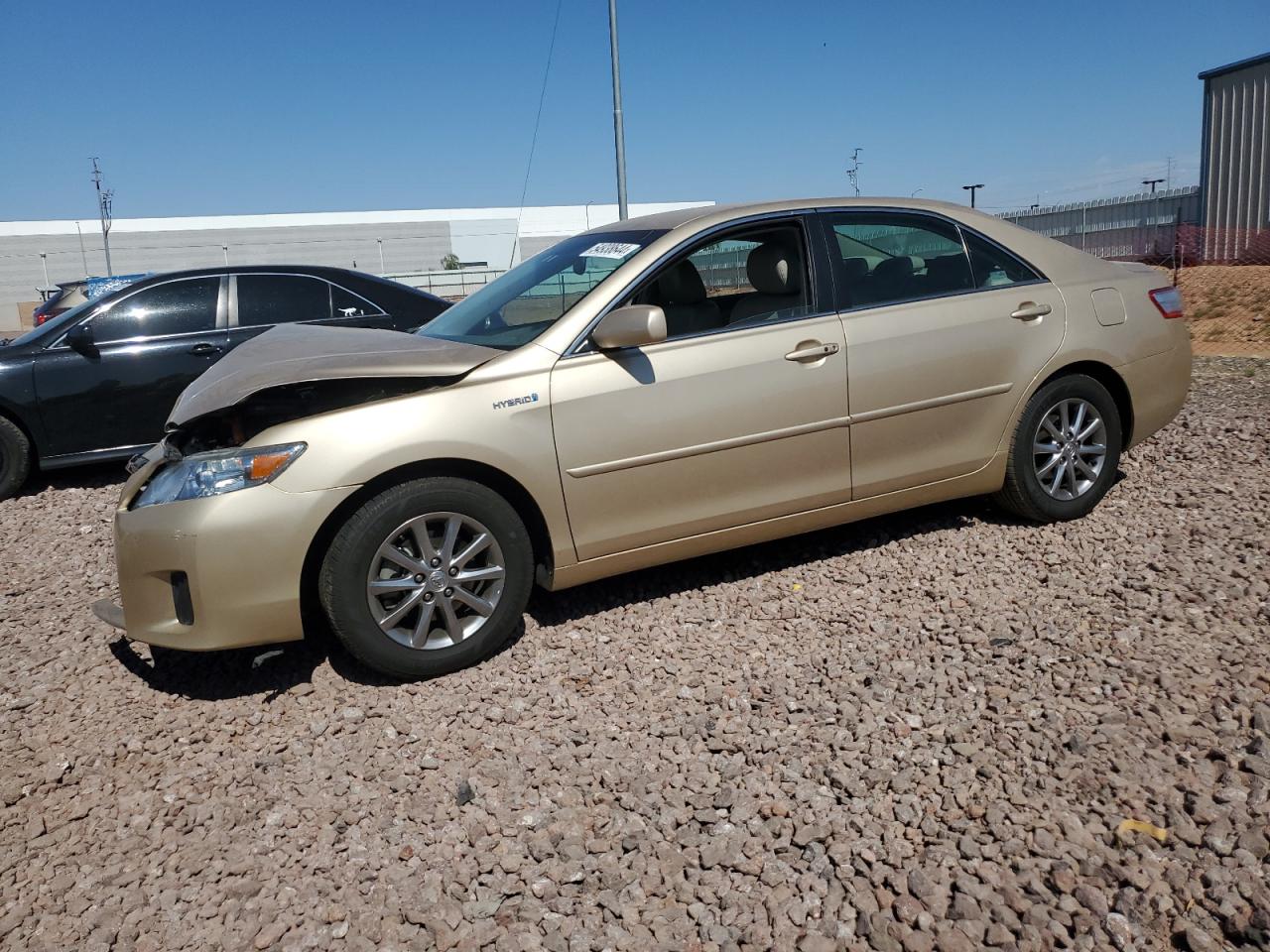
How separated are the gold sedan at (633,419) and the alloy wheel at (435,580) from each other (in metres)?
0.01

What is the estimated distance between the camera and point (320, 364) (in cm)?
390

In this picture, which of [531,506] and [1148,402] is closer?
[531,506]

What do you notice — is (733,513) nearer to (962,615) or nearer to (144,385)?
(962,615)

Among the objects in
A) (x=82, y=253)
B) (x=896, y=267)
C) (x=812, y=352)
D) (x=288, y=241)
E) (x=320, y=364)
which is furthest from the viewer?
(x=288, y=241)

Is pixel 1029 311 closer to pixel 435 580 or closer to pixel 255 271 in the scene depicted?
pixel 435 580

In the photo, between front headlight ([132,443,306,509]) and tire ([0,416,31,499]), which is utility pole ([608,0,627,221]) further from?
front headlight ([132,443,306,509])

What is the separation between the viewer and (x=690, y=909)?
104 inches

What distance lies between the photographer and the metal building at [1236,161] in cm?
2442

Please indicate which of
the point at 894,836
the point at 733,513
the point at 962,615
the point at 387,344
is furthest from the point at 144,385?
the point at 894,836

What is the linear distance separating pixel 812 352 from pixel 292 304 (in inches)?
205

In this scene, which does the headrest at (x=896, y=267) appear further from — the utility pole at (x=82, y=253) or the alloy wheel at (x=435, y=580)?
the utility pole at (x=82, y=253)

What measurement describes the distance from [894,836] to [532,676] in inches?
65.6

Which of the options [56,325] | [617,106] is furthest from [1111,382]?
[617,106]

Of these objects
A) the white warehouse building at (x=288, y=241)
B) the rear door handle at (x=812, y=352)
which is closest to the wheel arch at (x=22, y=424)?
the rear door handle at (x=812, y=352)
